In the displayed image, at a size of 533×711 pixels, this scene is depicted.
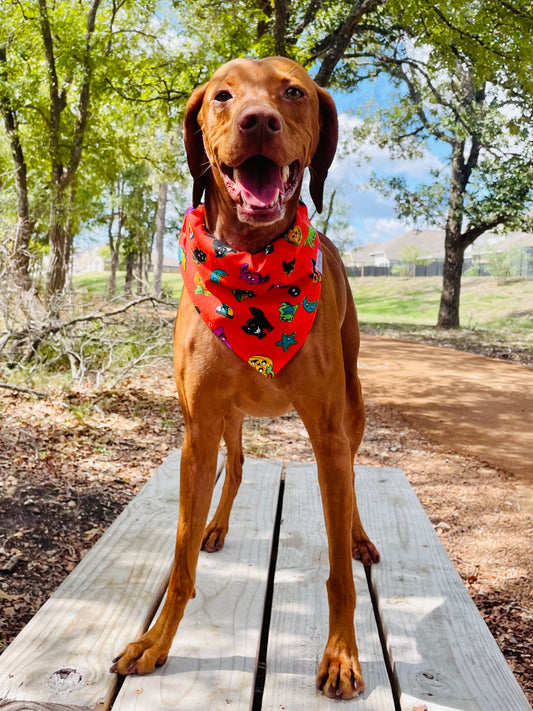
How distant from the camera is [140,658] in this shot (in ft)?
5.86

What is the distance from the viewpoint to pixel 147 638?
6.06 ft

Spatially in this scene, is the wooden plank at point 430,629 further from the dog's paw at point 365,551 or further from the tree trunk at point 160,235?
the tree trunk at point 160,235

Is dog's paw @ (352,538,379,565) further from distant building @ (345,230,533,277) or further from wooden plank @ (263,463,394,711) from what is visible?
distant building @ (345,230,533,277)

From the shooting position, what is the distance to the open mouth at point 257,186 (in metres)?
1.56

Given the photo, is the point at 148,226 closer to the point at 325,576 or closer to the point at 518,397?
the point at 518,397

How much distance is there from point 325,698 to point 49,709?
0.72m

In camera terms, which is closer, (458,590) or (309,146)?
(309,146)

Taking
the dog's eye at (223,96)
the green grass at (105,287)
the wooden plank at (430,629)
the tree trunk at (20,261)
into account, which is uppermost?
the dog's eye at (223,96)

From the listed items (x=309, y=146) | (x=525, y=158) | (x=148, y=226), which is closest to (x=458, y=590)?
(x=309, y=146)

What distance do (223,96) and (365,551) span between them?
1.73 metres

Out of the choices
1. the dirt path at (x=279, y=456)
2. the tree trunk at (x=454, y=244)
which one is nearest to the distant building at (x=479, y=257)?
the tree trunk at (x=454, y=244)

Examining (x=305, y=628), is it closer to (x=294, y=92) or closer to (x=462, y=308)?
(x=294, y=92)

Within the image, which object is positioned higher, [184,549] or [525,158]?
[525,158]

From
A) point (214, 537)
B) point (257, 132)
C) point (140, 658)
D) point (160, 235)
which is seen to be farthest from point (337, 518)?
point (160, 235)
